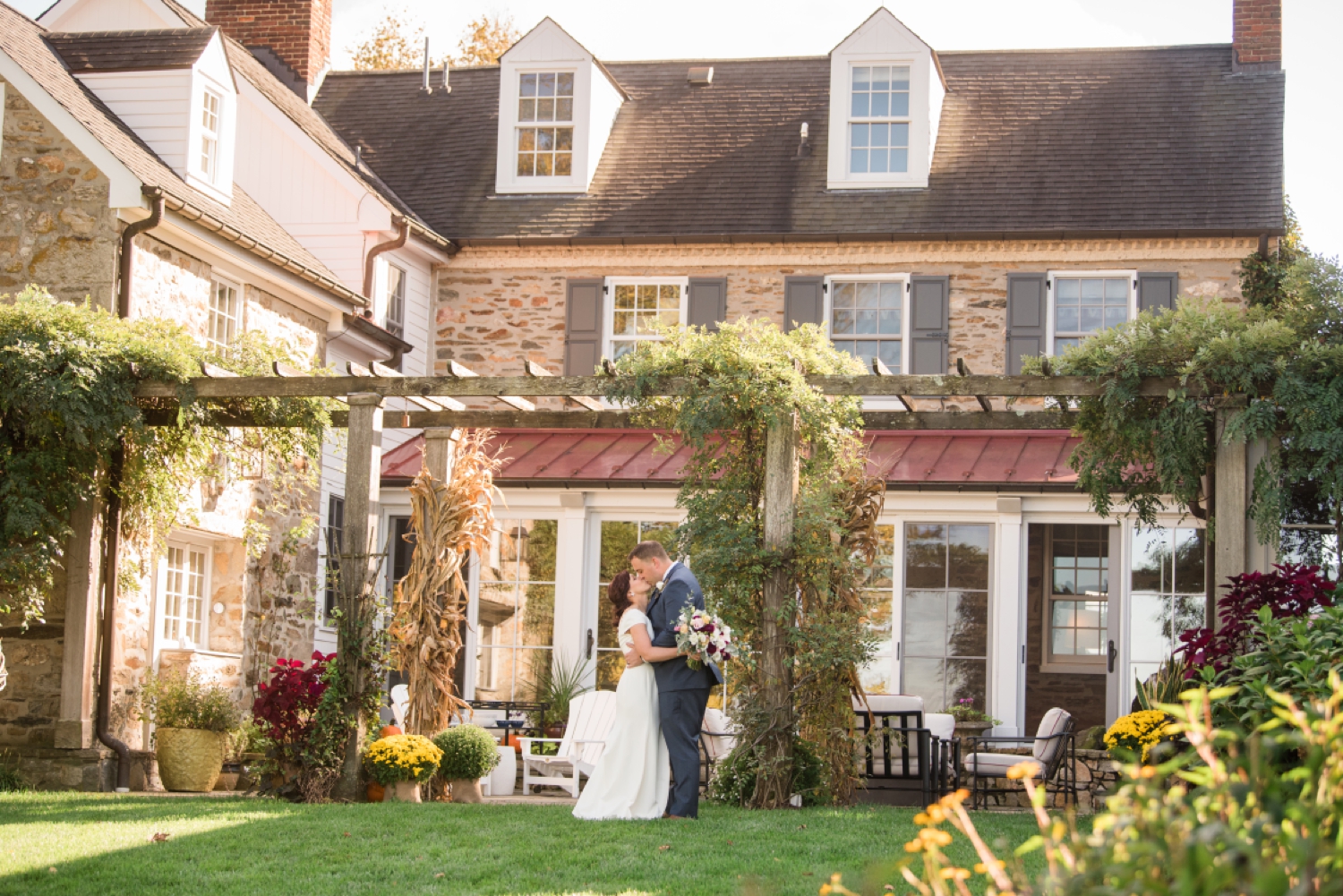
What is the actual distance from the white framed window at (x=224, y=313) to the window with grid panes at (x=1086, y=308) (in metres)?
8.68

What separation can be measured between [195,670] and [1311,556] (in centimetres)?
923

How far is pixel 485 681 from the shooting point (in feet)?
53.0

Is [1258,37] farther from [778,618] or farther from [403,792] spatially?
[403,792]

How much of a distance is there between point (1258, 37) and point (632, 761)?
44.0ft

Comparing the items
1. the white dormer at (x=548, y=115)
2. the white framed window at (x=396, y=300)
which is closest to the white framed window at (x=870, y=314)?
the white dormer at (x=548, y=115)

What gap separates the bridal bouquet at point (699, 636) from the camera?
29.6 ft

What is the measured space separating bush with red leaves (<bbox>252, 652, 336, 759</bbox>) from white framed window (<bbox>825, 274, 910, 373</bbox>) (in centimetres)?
826

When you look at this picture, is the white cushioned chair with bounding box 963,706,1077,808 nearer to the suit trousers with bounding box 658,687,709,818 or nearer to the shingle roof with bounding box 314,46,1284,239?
the suit trousers with bounding box 658,687,709,818

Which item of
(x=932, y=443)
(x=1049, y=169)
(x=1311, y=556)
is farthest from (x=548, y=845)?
(x=1049, y=169)

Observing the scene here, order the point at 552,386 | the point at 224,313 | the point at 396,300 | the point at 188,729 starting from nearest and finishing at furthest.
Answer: the point at 552,386, the point at 188,729, the point at 224,313, the point at 396,300

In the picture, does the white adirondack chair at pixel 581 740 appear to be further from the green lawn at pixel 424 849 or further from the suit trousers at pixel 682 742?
the suit trousers at pixel 682 742

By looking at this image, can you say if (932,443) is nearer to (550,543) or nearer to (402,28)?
(550,543)

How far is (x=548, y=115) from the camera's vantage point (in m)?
18.5

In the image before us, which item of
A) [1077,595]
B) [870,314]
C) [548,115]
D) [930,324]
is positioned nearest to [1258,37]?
[930,324]
